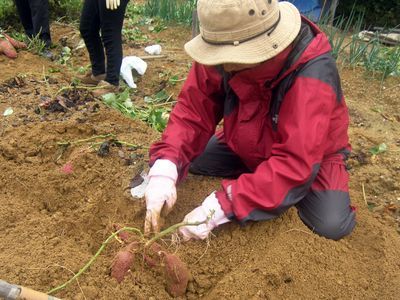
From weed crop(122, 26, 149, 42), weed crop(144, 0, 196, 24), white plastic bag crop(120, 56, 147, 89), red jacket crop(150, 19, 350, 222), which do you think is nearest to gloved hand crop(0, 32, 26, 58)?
white plastic bag crop(120, 56, 147, 89)

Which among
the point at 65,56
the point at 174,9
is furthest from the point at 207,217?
the point at 174,9

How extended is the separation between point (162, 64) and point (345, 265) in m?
2.62

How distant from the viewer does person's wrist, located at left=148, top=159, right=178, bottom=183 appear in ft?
6.11

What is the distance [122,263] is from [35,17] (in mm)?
2839

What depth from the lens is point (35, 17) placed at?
12.6 feet

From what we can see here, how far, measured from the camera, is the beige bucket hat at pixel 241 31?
1.53 meters

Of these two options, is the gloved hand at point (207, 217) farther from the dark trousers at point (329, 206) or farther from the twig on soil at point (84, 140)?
the twig on soil at point (84, 140)

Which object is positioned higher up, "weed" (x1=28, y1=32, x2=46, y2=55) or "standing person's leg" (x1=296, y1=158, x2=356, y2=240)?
"standing person's leg" (x1=296, y1=158, x2=356, y2=240)

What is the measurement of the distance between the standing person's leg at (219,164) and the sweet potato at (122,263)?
0.80 metres

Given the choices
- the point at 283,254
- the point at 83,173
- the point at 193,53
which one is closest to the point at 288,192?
the point at 283,254

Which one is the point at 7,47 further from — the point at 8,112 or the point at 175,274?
the point at 175,274

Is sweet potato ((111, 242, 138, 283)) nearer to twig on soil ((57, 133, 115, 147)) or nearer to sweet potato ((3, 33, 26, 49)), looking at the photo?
twig on soil ((57, 133, 115, 147))

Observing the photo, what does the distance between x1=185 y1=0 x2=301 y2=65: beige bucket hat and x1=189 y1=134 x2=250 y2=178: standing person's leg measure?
31.3 inches

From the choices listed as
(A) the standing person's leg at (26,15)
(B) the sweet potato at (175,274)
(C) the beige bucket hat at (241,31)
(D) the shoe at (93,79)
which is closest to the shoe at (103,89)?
(D) the shoe at (93,79)
